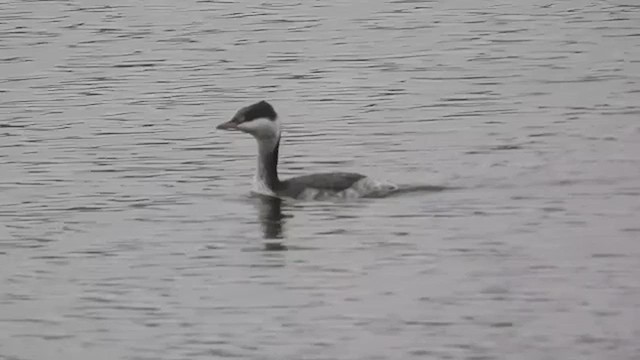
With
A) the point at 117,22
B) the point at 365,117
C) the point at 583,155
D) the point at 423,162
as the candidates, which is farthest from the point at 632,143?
the point at 117,22

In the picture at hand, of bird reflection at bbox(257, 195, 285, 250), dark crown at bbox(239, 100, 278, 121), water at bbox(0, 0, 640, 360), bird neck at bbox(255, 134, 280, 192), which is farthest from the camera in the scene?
dark crown at bbox(239, 100, 278, 121)

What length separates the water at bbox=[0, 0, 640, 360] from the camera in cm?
1925

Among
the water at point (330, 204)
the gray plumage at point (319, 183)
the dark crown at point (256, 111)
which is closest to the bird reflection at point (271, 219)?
the water at point (330, 204)

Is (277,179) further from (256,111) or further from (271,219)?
(271,219)

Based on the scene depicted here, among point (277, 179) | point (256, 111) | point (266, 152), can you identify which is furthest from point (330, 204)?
point (256, 111)

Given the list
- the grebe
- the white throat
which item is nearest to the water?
the grebe

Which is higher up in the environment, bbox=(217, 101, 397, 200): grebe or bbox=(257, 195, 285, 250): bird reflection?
bbox=(217, 101, 397, 200): grebe

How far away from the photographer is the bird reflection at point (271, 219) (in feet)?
77.3

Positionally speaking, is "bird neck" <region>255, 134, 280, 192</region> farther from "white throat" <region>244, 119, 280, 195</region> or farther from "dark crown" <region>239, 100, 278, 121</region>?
"dark crown" <region>239, 100, 278, 121</region>

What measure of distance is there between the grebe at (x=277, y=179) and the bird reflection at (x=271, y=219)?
226 millimetres

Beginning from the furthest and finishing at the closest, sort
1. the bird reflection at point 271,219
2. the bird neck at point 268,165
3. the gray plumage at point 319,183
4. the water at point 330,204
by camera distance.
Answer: the bird neck at point 268,165 < the gray plumage at point 319,183 < the bird reflection at point 271,219 < the water at point 330,204

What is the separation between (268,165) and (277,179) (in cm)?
22

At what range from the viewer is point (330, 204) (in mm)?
25875

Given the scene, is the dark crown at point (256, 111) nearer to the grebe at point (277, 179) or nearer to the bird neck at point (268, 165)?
the grebe at point (277, 179)
